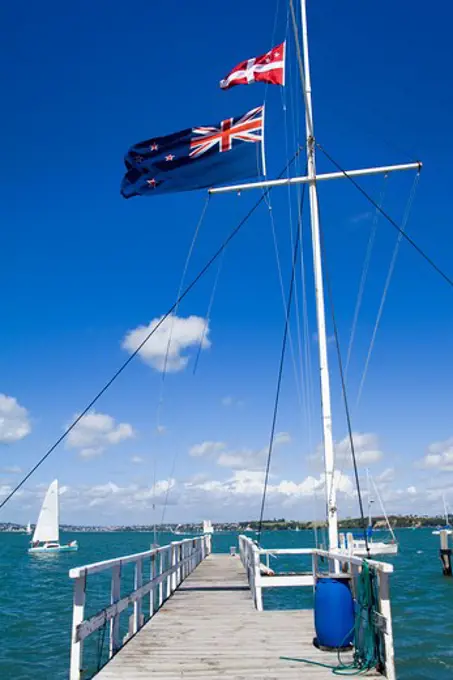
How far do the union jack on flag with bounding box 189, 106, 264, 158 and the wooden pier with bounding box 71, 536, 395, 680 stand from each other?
896 cm

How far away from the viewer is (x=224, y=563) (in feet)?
81.8

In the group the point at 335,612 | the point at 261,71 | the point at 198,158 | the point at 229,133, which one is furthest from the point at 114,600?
the point at 261,71

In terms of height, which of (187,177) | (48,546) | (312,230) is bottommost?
(48,546)

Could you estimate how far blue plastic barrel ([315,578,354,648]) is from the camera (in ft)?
25.5

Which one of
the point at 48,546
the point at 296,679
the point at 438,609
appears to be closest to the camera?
the point at 296,679

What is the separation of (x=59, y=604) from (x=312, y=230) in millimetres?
20887

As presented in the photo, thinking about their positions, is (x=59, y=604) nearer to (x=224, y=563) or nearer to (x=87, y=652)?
(x=224, y=563)

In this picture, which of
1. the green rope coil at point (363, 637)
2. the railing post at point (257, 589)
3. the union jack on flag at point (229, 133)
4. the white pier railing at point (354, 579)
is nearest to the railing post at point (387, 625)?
the white pier railing at point (354, 579)

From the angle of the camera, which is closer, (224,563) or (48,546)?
(224,563)

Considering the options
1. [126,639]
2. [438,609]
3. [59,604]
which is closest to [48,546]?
[59,604]

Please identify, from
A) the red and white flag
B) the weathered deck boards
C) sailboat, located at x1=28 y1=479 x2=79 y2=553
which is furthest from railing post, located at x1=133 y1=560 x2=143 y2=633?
sailboat, located at x1=28 y1=479 x2=79 y2=553

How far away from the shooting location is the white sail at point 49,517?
79.2 meters

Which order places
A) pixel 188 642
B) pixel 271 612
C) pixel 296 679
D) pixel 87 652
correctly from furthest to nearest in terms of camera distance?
pixel 87 652, pixel 271 612, pixel 188 642, pixel 296 679

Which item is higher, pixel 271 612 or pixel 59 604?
pixel 271 612
